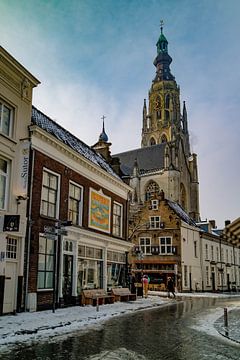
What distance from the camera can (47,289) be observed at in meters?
17.5

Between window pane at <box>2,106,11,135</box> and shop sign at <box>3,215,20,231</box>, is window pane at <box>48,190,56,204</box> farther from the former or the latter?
shop sign at <box>3,215,20,231</box>

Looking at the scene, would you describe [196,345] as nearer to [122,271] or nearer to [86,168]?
[86,168]

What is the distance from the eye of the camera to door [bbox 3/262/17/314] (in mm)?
14953

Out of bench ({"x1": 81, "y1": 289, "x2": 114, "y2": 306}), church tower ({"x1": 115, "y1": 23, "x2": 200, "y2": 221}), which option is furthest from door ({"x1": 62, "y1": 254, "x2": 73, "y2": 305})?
church tower ({"x1": 115, "y1": 23, "x2": 200, "y2": 221})

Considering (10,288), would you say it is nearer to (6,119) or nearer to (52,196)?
(52,196)

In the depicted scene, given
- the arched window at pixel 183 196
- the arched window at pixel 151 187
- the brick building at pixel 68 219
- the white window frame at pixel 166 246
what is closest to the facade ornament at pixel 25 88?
the brick building at pixel 68 219

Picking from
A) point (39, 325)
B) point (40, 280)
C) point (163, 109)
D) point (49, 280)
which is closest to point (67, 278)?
point (49, 280)

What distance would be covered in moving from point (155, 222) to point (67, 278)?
81.0ft

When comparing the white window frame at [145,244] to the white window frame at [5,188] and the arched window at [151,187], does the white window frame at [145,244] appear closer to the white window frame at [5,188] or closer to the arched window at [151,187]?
the white window frame at [5,188]

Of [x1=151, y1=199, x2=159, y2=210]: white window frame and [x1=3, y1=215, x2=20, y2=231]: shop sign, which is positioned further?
[x1=151, y1=199, x2=159, y2=210]: white window frame

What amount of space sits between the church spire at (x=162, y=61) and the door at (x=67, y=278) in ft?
337

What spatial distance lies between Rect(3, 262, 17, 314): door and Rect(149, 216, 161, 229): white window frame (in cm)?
2854

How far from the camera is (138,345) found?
943 cm

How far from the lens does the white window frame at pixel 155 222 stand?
42.9 metres
